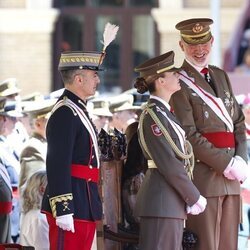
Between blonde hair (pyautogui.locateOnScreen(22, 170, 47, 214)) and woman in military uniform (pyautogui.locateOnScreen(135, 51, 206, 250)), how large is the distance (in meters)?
1.44

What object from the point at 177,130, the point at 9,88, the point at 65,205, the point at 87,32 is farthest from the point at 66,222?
the point at 87,32

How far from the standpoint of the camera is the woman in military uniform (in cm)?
567

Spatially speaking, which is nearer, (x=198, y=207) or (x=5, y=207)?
(x=198, y=207)

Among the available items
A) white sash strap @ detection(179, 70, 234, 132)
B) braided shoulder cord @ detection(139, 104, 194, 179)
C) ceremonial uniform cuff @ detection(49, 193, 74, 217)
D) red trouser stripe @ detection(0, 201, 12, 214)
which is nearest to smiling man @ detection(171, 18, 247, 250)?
white sash strap @ detection(179, 70, 234, 132)

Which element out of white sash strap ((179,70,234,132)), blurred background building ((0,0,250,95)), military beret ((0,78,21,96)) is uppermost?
blurred background building ((0,0,250,95))

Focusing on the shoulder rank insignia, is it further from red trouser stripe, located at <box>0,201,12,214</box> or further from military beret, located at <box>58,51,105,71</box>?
red trouser stripe, located at <box>0,201,12,214</box>

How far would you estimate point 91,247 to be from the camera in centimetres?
571

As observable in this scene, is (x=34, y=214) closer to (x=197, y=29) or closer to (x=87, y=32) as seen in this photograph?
(x=197, y=29)

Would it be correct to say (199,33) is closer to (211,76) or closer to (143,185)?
(211,76)

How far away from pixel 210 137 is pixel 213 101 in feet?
0.73

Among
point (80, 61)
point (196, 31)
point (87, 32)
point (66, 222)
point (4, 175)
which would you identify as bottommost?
point (66, 222)

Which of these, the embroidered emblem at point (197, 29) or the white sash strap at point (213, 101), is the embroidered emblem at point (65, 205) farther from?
the embroidered emblem at point (197, 29)

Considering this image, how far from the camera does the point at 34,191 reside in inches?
280

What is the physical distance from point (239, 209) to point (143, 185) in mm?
769
